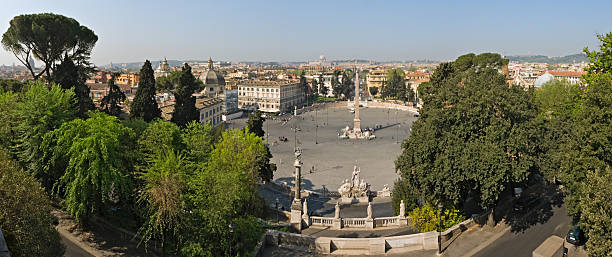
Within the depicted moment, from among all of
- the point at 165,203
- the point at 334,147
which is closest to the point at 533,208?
the point at 165,203

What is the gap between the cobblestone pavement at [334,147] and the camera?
42906 millimetres

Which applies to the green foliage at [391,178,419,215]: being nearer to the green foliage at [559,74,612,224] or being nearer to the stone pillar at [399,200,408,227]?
the stone pillar at [399,200,408,227]

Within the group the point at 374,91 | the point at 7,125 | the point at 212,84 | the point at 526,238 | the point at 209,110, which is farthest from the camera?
the point at 374,91

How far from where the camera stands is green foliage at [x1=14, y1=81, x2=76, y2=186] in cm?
2094

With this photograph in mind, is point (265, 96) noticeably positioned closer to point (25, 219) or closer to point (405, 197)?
point (405, 197)

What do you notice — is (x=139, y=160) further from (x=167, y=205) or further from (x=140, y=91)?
(x=140, y=91)

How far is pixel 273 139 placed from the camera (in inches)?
2608

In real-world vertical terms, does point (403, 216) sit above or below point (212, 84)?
below

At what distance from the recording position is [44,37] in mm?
36625

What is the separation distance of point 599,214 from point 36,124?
84.8 ft

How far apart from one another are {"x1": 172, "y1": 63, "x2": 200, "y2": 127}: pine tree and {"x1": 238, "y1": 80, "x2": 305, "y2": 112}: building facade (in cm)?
5787


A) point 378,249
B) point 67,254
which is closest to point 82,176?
point 67,254

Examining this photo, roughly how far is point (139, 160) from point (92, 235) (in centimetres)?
431

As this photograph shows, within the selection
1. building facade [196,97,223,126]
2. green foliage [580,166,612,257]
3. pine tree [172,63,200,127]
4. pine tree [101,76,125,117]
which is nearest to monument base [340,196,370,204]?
green foliage [580,166,612,257]
